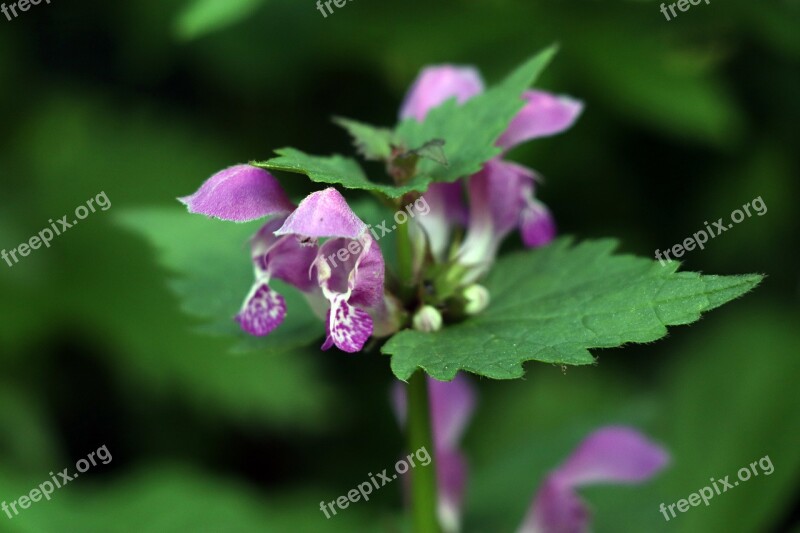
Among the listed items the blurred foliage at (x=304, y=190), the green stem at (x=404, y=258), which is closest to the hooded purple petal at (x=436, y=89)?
the green stem at (x=404, y=258)

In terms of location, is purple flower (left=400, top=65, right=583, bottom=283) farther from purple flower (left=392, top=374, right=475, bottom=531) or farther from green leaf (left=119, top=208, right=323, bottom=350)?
purple flower (left=392, top=374, right=475, bottom=531)

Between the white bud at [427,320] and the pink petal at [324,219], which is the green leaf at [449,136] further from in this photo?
the white bud at [427,320]

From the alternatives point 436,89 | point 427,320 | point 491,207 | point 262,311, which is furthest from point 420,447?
point 436,89

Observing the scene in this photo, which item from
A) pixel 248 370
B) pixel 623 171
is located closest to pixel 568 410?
pixel 623 171

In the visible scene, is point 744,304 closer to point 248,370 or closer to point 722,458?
point 722,458

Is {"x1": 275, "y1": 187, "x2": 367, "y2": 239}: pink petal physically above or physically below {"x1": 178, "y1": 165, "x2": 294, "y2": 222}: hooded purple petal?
below

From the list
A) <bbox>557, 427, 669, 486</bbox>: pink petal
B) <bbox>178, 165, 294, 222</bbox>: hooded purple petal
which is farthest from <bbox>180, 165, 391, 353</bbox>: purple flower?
<bbox>557, 427, 669, 486</bbox>: pink petal
